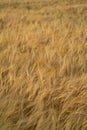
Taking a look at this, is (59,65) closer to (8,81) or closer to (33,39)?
(8,81)

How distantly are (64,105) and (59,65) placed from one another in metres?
0.81

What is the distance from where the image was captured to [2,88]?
2.96 m

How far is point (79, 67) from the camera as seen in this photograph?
3303mm

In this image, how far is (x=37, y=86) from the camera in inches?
111

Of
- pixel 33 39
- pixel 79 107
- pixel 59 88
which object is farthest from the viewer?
pixel 33 39

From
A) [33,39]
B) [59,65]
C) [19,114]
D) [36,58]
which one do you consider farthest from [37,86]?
[33,39]

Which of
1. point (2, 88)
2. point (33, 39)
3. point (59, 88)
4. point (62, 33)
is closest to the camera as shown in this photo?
point (59, 88)

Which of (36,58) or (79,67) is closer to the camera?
→ (79,67)

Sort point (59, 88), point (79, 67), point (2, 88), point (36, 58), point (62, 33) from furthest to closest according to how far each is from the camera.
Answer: point (62, 33) < point (36, 58) < point (79, 67) < point (2, 88) < point (59, 88)

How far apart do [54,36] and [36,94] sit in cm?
195

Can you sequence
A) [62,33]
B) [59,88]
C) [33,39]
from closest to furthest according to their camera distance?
1. [59,88]
2. [33,39]
3. [62,33]

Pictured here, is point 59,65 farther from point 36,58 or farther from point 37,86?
point 37,86

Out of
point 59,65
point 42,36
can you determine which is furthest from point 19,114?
point 42,36

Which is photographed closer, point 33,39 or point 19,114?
point 19,114
